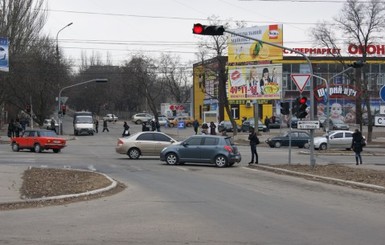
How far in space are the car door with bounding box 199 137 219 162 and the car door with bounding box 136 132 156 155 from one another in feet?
15.2

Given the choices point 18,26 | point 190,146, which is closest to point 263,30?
point 18,26

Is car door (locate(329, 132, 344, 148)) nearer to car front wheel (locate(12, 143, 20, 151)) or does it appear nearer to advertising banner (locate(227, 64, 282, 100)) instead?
advertising banner (locate(227, 64, 282, 100))

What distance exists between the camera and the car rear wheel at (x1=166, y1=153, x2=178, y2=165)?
2661 cm

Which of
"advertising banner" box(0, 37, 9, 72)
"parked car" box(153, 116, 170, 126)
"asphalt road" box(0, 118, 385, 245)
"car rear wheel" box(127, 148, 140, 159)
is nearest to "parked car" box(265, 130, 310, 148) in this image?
"car rear wheel" box(127, 148, 140, 159)

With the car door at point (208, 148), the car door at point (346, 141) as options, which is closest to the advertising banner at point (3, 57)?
the car door at point (208, 148)

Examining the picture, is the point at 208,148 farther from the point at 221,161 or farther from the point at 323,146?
the point at 323,146

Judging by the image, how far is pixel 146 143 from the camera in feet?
98.8

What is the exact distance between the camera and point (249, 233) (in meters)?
9.41

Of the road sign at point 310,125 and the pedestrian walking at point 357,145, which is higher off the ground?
the road sign at point 310,125

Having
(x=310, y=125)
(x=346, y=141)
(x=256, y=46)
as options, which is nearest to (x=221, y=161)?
(x=310, y=125)

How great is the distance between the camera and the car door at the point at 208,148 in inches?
1029

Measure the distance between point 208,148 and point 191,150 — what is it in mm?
813

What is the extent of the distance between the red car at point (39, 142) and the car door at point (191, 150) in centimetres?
1154

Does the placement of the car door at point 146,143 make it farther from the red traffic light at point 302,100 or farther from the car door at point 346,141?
the car door at point 346,141
